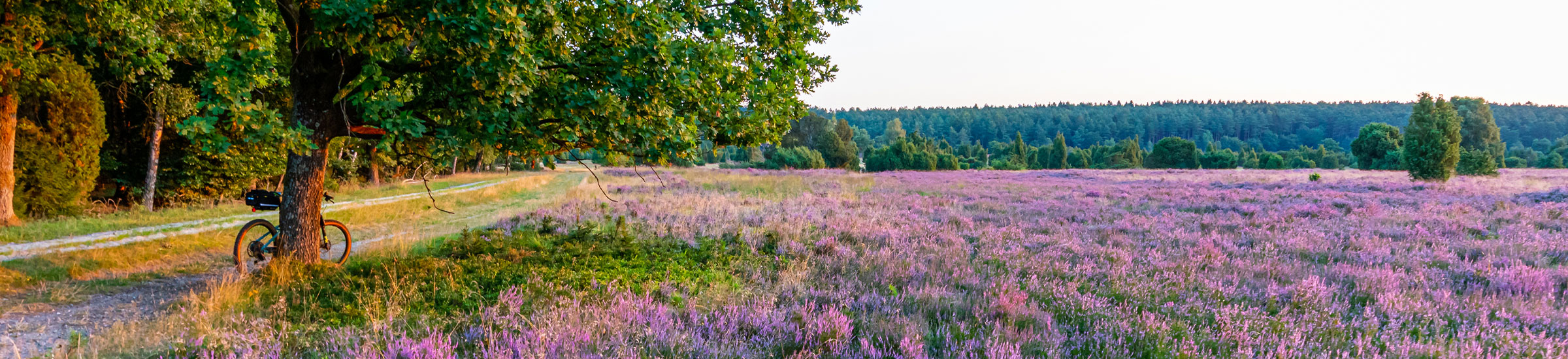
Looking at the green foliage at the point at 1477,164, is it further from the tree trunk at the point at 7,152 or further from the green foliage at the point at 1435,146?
the tree trunk at the point at 7,152

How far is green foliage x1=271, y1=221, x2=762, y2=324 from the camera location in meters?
5.00

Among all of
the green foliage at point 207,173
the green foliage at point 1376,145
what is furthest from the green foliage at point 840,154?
the green foliage at point 207,173

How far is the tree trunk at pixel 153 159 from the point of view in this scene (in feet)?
48.2

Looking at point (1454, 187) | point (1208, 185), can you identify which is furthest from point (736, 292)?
point (1454, 187)

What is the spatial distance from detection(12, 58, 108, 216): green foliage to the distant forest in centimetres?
14106

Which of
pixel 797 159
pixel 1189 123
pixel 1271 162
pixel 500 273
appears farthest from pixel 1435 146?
pixel 1189 123

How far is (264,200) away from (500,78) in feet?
16.8

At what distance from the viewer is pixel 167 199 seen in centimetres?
1658

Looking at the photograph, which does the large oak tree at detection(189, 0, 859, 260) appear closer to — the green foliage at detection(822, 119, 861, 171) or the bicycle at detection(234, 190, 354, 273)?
the bicycle at detection(234, 190, 354, 273)

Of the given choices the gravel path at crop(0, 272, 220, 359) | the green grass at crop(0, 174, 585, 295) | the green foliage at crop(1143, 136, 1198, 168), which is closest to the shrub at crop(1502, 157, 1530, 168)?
the green foliage at crop(1143, 136, 1198, 168)

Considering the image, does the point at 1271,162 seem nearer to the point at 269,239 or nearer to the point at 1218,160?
the point at 1218,160

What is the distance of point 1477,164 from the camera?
32.8 metres

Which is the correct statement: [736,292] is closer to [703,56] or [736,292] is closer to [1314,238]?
[703,56]

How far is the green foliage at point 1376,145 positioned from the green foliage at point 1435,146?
1343 inches
